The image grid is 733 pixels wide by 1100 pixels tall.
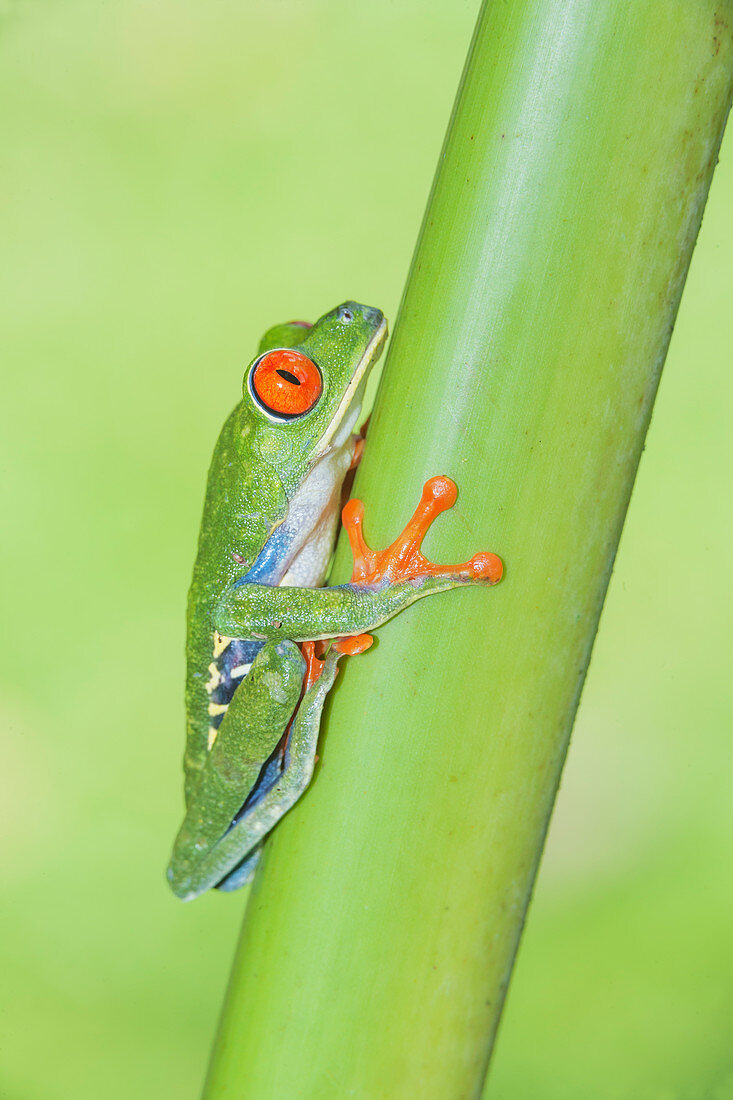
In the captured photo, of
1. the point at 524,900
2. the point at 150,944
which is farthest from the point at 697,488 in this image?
the point at 150,944

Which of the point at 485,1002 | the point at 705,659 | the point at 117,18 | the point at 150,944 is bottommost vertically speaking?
the point at 150,944

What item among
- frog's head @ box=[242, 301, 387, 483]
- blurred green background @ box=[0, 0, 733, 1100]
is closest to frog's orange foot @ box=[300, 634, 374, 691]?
frog's head @ box=[242, 301, 387, 483]

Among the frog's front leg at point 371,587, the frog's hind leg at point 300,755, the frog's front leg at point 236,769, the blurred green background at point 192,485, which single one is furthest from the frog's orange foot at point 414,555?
the blurred green background at point 192,485

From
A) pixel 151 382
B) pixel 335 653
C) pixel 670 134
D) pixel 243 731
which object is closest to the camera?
pixel 670 134

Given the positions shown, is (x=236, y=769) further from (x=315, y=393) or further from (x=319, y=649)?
(x=315, y=393)

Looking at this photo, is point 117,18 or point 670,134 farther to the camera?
Result: point 117,18

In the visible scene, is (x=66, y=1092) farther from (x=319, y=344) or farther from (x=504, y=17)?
(x=504, y=17)

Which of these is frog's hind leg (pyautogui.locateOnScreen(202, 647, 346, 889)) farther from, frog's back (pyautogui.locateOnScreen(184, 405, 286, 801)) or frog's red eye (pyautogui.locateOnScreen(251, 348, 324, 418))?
frog's red eye (pyautogui.locateOnScreen(251, 348, 324, 418))
